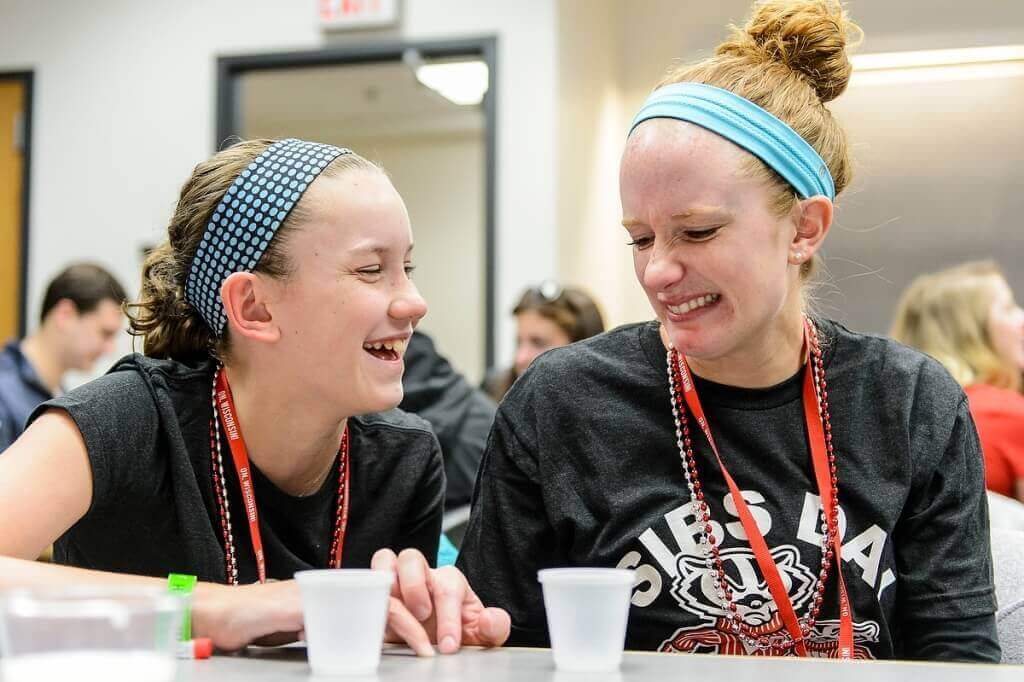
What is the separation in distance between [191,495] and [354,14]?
379 cm

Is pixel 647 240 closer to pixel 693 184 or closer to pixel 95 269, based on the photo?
pixel 693 184

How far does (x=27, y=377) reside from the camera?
413cm

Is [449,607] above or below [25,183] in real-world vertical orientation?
below

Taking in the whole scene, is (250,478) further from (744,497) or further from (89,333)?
(89,333)

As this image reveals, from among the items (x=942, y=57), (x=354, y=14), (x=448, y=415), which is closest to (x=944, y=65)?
(x=942, y=57)

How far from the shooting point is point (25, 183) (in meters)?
5.41

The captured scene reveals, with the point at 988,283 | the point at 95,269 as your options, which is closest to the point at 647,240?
the point at 988,283

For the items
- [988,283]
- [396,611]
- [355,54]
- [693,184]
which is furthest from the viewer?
[355,54]

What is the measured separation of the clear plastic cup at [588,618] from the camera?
1.06 metres

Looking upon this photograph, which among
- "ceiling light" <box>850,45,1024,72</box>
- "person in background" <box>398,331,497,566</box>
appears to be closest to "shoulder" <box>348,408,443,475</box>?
"person in background" <box>398,331,497,566</box>

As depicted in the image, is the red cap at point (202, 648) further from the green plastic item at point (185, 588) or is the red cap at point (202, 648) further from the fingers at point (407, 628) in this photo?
the fingers at point (407, 628)

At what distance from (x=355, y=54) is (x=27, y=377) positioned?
192 cm

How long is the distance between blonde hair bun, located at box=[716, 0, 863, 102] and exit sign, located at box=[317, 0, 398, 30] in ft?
11.5

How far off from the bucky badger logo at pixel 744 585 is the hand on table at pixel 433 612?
0.33 m
